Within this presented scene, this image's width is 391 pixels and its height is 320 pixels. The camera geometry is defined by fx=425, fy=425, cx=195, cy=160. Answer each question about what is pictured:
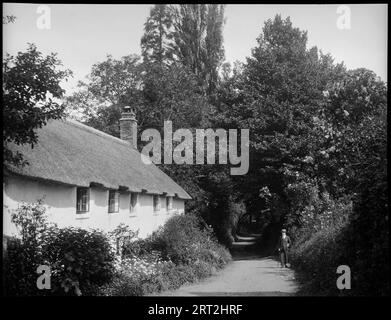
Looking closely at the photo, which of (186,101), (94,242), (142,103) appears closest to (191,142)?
(186,101)

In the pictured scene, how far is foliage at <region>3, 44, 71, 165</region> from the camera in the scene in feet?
29.9

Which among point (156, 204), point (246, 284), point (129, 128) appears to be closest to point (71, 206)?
point (246, 284)

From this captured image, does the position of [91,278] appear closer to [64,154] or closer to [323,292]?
[64,154]

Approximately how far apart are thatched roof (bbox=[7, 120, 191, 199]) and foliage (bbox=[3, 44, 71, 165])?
5.77 feet

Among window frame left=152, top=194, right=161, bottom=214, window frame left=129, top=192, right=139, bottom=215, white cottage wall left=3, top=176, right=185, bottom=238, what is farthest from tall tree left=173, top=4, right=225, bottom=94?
window frame left=129, top=192, right=139, bottom=215

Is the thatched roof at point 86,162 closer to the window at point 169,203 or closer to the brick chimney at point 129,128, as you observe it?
the window at point 169,203

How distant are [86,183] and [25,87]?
539 centimetres

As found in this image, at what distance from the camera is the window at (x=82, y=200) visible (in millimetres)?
14539

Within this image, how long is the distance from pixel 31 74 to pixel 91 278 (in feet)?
18.4

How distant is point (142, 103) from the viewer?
34219 mm

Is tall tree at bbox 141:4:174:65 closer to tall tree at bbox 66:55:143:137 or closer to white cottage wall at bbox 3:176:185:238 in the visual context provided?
tall tree at bbox 66:55:143:137

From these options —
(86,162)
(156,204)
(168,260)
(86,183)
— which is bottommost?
(168,260)

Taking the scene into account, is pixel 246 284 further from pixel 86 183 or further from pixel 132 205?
pixel 132 205

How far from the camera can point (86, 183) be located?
1421 centimetres
